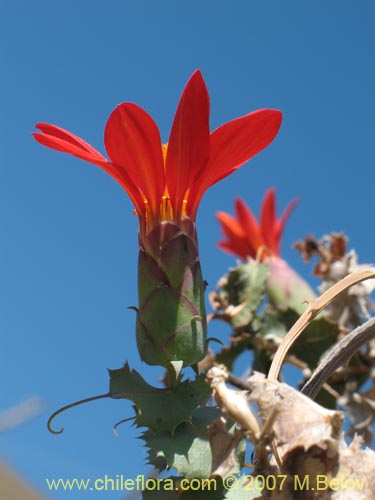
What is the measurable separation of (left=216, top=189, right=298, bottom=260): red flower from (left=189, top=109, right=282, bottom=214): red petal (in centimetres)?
149

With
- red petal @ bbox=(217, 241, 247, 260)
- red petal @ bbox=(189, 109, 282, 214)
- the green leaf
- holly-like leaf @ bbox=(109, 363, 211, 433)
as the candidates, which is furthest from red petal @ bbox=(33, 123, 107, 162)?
red petal @ bbox=(217, 241, 247, 260)

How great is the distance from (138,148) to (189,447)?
0.33 m

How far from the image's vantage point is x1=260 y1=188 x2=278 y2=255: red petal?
2404mm

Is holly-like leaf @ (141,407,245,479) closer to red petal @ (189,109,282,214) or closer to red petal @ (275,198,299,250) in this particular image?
red petal @ (189,109,282,214)

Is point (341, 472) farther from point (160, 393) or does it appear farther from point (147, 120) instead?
point (147, 120)

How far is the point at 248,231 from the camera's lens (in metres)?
2.44

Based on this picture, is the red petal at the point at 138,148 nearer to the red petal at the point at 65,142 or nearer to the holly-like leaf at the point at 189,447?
the red petal at the point at 65,142

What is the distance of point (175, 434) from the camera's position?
0.76 metres

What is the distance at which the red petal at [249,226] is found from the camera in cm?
241

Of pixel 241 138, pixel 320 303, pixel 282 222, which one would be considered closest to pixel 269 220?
pixel 282 222

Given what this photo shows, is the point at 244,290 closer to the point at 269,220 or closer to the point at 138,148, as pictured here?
the point at 269,220

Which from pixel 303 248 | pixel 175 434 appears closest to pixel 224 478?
pixel 175 434

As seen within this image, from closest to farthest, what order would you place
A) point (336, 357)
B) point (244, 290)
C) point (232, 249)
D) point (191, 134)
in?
point (336, 357) → point (191, 134) → point (244, 290) → point (232, 249)

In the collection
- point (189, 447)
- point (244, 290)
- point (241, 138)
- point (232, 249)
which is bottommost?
point (189, 447)
